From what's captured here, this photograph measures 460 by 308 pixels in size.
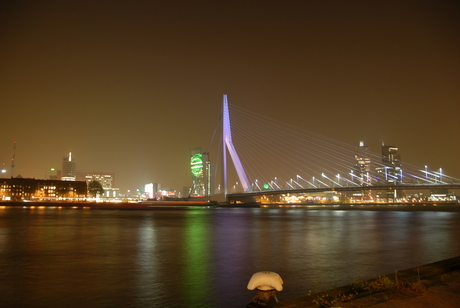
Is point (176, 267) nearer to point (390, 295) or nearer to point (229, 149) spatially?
point (390, 295)

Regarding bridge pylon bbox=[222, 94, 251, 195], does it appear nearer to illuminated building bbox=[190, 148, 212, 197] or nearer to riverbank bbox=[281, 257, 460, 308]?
riverbank bbox=[281, 257, 460, 308]

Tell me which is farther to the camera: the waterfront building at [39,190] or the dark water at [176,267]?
the waterfront building at [39,190]

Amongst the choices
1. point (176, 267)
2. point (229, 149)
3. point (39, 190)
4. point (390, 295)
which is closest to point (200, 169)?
point (39, 190)

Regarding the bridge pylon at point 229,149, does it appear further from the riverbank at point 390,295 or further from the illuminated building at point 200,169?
the illuminated building at point 200,169

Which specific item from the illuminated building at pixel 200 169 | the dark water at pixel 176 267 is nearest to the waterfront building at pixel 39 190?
the illuminated building at pixel 200 169

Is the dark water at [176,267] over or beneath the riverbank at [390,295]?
beneath

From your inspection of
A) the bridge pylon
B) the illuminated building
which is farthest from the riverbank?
the illuminated building

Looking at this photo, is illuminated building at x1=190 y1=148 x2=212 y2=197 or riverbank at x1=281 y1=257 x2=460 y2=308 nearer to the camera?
riverbank at x1=281 y1=257 x2=460 y2=308

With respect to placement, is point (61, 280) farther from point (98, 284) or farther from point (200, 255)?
point (200, 255)

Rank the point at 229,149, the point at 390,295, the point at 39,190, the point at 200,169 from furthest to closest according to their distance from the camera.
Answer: the point at 200,169 < the point at 39,190 < the point at 229,149 < the point at 390,295

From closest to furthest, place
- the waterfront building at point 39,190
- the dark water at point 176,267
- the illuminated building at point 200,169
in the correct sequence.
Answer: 1. the dark water at point 176,267
2. the waterfront building at point 39,190
3. the illuminated building at point 200,169

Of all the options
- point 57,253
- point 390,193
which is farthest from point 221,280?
point 390,193

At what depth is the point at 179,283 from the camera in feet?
28.9

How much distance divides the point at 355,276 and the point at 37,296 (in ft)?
25.6
